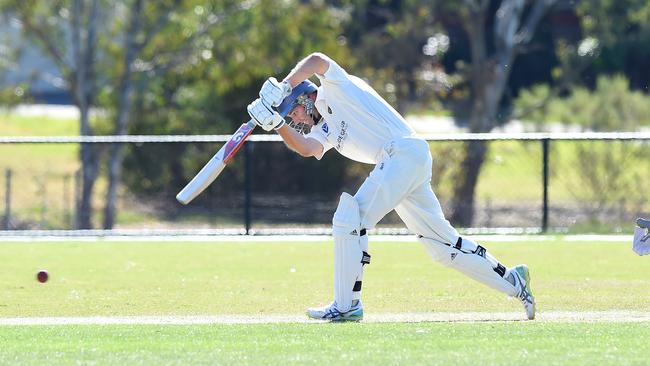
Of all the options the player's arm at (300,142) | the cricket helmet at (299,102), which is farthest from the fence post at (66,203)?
the player's arm at (300,142)

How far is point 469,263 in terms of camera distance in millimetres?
10195

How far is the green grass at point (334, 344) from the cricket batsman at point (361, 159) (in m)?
0.51

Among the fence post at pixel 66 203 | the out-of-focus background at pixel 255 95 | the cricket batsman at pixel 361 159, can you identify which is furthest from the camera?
the out-of-focus background at pixel 255 95

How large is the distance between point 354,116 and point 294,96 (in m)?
0.46

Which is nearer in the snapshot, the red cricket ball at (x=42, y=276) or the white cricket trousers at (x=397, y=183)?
the white cricket trousers at (x=397, y=183)

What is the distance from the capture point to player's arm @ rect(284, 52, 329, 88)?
9.63 m

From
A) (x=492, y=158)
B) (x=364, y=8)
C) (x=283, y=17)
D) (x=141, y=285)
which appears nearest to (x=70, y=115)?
(x=364, y=8)

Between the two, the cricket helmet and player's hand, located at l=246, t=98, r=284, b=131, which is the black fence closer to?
the cricket helmet

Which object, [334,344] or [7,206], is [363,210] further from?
[7,206]

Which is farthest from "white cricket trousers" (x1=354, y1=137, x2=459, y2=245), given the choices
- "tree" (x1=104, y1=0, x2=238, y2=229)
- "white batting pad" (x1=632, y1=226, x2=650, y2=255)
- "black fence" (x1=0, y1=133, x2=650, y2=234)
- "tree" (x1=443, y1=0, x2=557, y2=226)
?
"tree" (x1=443, y1=0, x2=557, y2=226)

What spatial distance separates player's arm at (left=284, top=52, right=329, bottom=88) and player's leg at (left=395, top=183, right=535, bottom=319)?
1.15 meters

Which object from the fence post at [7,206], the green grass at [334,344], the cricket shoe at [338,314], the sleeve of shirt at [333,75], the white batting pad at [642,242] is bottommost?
the green grass at [334,344]

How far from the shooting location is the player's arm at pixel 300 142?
9.88m

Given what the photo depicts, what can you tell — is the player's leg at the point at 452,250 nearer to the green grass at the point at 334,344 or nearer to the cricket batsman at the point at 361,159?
the cricket batsman at the point at 361,159
